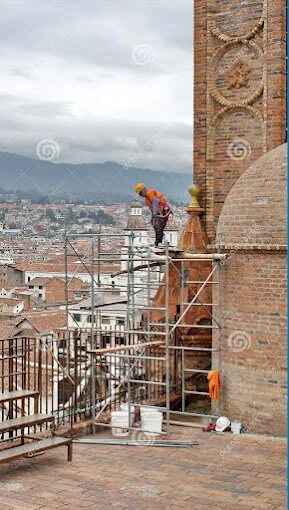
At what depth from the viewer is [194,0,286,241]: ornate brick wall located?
16.6 metres

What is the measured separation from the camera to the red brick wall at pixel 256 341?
1306 centimetres

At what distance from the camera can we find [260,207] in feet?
44.5

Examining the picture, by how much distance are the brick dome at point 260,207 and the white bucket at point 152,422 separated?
11.4 feet

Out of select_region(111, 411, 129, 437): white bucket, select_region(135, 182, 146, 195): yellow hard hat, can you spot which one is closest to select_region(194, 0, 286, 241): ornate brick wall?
select_region(135, 182, 146, 195): yellow hard hat

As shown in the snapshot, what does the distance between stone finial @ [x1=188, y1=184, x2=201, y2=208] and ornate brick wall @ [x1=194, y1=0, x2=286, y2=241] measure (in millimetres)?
153

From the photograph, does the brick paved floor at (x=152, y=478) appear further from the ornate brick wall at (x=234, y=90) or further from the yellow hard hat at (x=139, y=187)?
the ornate brick wall at (x=234, y=90)

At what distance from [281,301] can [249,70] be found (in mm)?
6567
